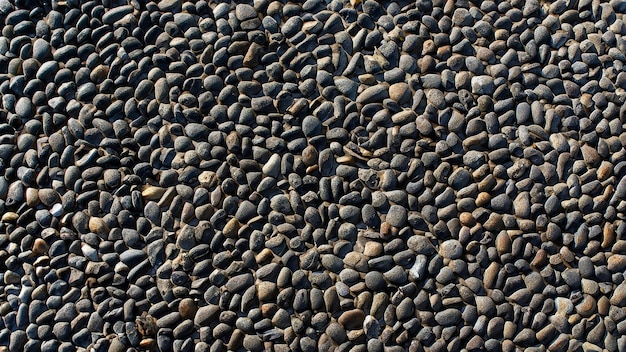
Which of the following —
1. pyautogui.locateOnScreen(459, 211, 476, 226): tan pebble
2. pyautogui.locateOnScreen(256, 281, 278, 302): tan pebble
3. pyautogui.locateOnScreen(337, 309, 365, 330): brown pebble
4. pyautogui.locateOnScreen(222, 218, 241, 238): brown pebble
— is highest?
pyautogui.locateOnScreen(222, 218, 241, 238): brown pebble

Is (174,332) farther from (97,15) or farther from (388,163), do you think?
(97,15)

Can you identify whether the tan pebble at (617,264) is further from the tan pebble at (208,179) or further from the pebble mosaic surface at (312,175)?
the tan pebble at (208,179)

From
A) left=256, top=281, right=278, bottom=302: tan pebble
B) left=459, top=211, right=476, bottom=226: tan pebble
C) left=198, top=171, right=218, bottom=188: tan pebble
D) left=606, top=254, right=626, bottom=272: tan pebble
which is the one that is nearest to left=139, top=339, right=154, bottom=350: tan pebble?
left=256, top=281, right=278, bottom=302: tan pebble

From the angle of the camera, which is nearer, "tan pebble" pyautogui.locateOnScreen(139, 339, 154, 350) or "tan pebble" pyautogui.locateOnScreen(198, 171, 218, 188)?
"tan pebble" pyautogui.locateOnScreen(139, 339, 154, 350)

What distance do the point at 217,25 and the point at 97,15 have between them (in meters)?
0.39

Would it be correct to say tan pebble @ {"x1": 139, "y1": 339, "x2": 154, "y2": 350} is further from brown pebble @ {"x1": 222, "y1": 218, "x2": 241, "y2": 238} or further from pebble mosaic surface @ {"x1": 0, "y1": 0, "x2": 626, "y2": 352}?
brown pebble @ {"x1": 222, "y1": 218, "x2": 241, "y2": 238}

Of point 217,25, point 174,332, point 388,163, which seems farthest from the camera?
point 217,25

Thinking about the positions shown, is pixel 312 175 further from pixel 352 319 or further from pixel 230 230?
pixel 352 319

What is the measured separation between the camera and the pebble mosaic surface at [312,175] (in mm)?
2020

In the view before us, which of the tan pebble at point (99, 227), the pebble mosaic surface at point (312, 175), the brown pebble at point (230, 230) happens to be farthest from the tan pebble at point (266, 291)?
the tan pebble at point (99, 227)

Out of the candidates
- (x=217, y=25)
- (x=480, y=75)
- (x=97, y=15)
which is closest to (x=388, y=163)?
(x=480, y=75)

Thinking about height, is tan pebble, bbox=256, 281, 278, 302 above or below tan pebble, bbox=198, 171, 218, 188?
below

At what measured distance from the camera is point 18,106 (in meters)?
2.22

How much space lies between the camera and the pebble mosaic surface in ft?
6.63
